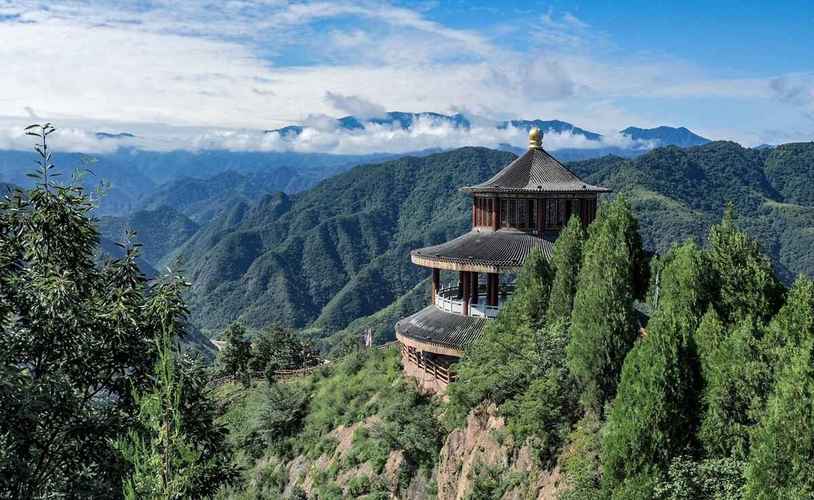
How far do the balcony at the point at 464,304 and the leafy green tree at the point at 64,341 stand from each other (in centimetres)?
1710

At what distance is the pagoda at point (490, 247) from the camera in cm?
2661

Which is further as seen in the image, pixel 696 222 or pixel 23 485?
pixel 696 222

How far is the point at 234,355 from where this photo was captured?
49688 millimetres

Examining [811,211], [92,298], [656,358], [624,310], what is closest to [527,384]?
[624,310]

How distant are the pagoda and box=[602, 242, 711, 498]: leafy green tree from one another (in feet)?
40.5

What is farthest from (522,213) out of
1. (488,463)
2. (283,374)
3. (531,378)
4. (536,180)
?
(283,374)

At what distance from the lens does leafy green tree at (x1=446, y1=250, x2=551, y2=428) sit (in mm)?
19000

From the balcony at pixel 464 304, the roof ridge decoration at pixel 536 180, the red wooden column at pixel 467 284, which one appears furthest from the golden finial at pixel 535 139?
the red wooden column at pixel 467 284

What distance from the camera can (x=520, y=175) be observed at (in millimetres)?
29438

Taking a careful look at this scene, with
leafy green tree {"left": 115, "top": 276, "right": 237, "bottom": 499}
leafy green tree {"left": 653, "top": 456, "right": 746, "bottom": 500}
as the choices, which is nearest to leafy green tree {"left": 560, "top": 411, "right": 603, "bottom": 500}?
leafy green tree {"left": 653, "top": 456, "right": 746, "bottom": 500}

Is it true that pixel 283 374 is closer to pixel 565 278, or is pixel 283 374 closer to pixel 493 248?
pixel 493 248

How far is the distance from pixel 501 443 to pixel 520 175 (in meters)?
13.6

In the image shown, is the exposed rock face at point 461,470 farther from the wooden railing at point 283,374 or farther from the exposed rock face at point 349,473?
the wooden railing at point 283,374

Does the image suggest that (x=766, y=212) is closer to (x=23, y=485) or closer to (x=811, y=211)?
(x=811, y=211)
